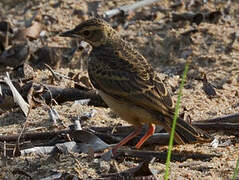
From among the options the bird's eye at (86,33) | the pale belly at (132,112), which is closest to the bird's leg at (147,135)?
the pale belly at (132,112)

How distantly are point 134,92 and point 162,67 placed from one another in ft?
11.3

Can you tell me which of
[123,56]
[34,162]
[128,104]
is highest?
[123,56]

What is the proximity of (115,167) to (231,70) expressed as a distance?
4.27m

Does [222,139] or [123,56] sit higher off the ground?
[123,56]

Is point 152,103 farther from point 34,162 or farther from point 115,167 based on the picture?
point 34,162

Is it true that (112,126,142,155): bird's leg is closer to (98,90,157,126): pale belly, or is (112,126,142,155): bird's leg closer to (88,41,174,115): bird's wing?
(98,90,157,126): pale belly

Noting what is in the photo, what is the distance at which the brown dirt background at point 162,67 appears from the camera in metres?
5.85

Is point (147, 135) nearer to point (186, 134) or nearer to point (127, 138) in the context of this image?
point (127, 138)

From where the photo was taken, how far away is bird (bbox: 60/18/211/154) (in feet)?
20.1

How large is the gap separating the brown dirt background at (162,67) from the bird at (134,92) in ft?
1.01

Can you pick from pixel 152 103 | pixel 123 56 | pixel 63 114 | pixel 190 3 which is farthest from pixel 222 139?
pixel 190 3

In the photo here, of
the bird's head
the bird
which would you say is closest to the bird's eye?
the bird's head

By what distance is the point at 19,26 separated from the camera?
10.6 meters

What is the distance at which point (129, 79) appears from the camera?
6422 mm
